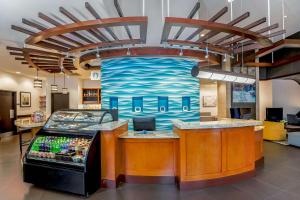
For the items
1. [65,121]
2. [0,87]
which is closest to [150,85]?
[65,121]

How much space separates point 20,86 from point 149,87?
873 centimetres

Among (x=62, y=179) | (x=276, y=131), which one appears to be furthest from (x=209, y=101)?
(x=62, y=179)

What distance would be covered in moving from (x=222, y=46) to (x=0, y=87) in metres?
9.92

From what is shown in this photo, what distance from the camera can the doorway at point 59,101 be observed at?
433 inches

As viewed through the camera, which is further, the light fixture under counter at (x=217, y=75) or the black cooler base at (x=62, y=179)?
the light fixture under counter at (x=217, y=75)

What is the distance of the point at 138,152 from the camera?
161 inches

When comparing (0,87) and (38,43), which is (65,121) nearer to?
(38,43)

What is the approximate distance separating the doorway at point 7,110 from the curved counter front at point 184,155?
848 cm

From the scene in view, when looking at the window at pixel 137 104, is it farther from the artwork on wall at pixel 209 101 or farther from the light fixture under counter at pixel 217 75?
the artwork on wall at pixel 209 101

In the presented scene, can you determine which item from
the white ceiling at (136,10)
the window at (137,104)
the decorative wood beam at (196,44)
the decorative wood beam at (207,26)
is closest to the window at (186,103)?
the window at (137,104)

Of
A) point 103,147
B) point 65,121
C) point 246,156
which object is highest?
point 65,121

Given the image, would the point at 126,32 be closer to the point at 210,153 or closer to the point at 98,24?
the point at 98,24

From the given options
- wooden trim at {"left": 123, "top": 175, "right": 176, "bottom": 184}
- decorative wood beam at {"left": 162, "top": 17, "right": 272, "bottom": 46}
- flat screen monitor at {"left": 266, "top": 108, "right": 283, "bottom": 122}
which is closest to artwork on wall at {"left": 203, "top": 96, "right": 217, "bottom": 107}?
flat screen monitor at {"left": 266, "top": 108, "right": 283, "bottom": 122}

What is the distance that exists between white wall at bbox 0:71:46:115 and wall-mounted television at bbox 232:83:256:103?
35.7 ft
